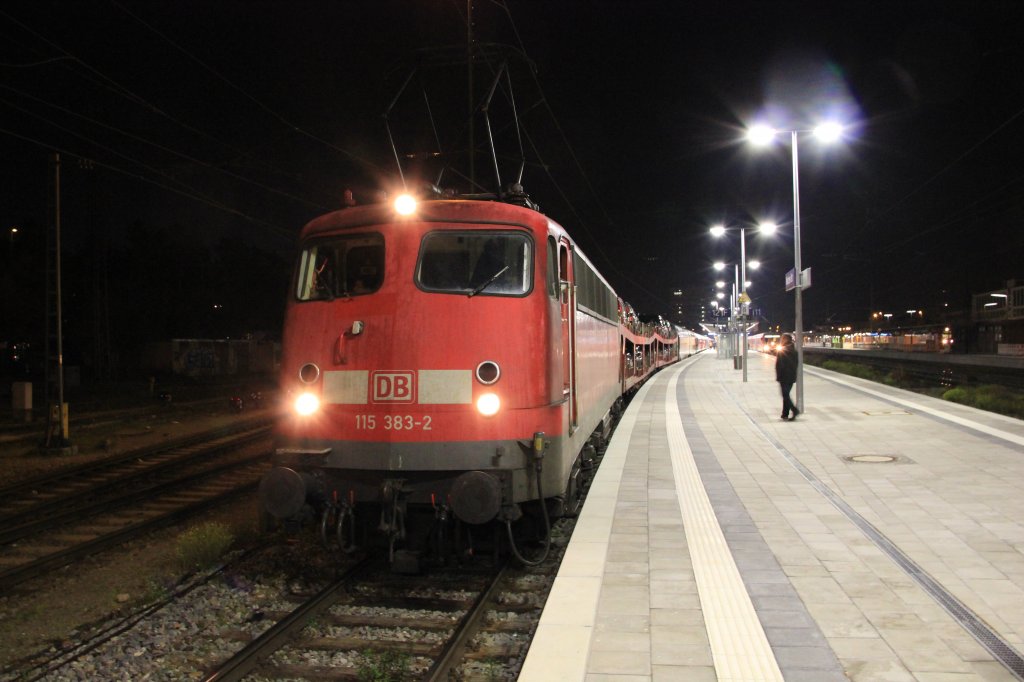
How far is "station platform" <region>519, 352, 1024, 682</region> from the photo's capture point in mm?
4125

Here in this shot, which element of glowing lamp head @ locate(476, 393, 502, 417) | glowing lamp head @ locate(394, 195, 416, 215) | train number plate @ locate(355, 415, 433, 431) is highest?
glowing lamp head @ locate(394, 195, 416, 215)

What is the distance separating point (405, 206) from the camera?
20.3 feet

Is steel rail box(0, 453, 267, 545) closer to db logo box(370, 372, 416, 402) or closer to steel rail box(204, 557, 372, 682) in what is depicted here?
steel rail box(204, 557, 372, 682)

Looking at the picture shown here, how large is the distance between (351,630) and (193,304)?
46.2 metres

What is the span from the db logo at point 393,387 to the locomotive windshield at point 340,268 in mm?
789

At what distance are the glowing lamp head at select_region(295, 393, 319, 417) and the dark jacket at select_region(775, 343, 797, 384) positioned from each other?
1140 cm

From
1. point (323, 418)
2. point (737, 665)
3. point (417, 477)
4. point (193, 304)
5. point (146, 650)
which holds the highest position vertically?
point (193, 304)

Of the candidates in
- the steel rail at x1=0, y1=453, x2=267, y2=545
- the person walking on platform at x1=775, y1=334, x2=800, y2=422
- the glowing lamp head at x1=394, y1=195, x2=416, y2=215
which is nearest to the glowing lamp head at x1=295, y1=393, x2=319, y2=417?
the glowing lamp head at x1=394, y1=195, x2=416, y2=215

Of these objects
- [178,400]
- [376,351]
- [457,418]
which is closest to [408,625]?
[457,418]

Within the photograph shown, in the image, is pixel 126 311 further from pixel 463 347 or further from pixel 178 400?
pixel 463 347

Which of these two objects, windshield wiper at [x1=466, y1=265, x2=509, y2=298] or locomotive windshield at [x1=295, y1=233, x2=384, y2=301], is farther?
locomotive windshield at [x1=295, y1=233, x2=384, y2=301]

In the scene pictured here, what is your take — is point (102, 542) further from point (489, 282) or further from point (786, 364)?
point (786, 364)

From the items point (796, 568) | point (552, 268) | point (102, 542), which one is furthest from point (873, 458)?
point (102, 542)

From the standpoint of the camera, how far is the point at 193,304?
47125mm
